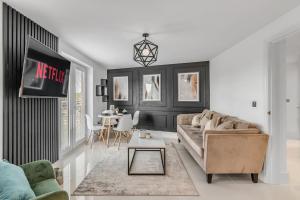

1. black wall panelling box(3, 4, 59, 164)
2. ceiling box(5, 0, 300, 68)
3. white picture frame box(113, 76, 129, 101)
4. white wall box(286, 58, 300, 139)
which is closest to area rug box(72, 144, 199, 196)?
black wall panelling box(3, 4, 59, 164)

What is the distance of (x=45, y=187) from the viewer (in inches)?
69.8

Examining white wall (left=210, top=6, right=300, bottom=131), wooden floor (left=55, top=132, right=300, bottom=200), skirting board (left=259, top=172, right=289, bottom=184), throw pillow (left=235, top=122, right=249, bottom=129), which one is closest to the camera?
wooden floor (left=55, top=132, right=300, bottom=200)

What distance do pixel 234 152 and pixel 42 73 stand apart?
289cm

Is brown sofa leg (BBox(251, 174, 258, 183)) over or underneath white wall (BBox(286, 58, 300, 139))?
underneath

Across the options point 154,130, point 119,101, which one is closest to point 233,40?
point 154,130

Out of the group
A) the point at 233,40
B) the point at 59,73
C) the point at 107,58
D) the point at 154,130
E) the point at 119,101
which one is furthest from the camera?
the point at 119,101

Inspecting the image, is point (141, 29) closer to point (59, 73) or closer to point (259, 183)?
point (59, 73)

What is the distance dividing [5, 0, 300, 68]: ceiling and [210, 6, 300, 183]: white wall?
150 millimetres

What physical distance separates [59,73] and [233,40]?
3.17 meters

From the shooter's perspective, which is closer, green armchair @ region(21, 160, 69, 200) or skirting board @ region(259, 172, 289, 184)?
green armchair @ region(21, 160, 69, 200)

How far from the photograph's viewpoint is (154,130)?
20.9ft

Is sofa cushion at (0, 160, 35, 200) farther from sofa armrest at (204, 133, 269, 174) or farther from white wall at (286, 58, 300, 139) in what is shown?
white wall at (286, 58, 300, 139)

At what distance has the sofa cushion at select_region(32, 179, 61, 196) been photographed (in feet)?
5.62

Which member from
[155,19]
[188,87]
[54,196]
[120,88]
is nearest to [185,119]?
[188,87]
